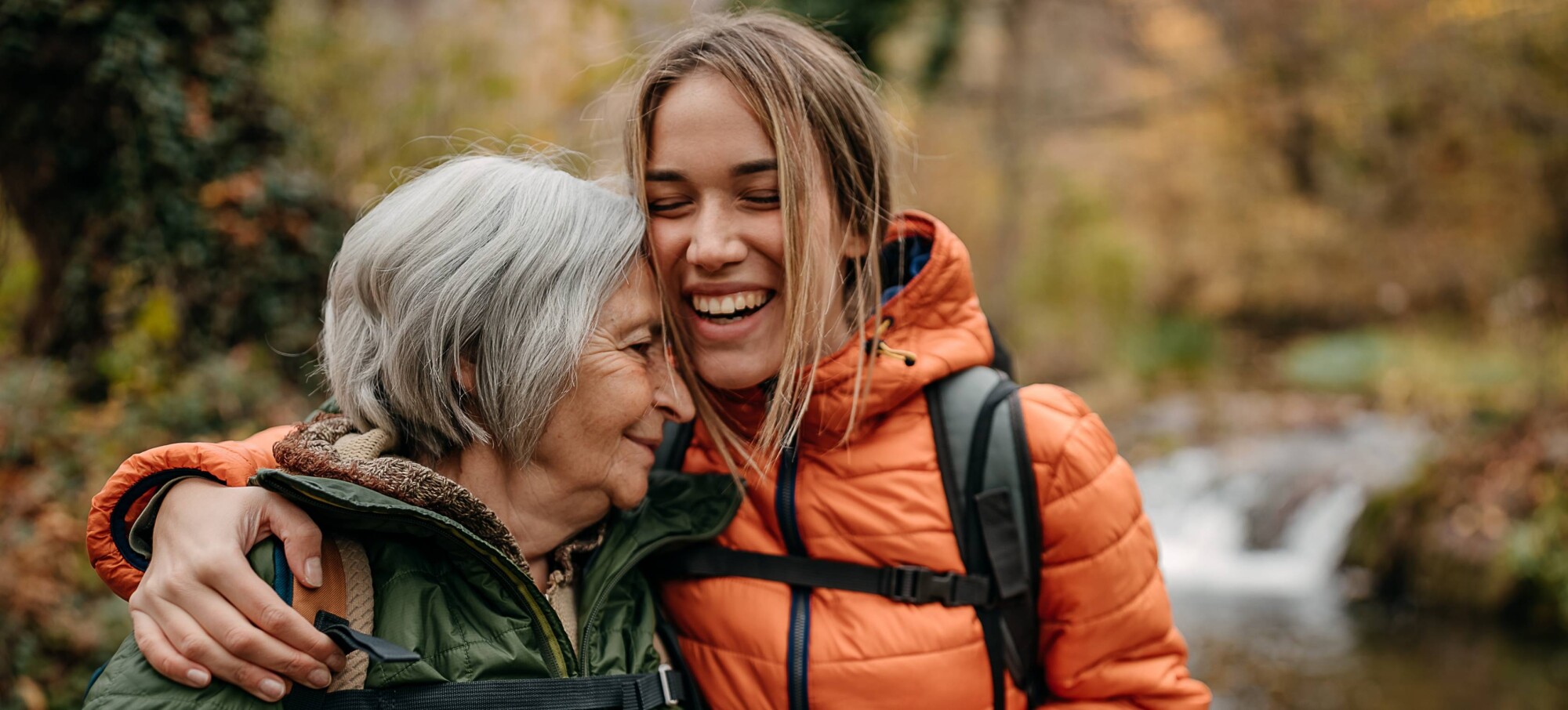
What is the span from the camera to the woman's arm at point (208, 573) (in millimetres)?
1385

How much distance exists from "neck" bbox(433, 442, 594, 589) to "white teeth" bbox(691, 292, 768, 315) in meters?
0.42

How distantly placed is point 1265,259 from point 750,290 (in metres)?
19.9

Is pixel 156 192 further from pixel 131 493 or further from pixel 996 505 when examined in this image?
pixel 996 505

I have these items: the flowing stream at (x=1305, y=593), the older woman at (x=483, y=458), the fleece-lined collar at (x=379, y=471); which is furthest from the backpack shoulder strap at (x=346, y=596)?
the flowing stream at (x=1305, y=593)

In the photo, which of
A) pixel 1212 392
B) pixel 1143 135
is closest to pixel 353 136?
pixel 1212 392

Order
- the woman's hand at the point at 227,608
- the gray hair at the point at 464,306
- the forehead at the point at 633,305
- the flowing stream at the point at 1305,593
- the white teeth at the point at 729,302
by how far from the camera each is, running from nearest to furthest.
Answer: the woman's hand at the point at 227,608 → the gray hair at the point at 464,306 → the forehead at the point at 633,305 → the white teeth at the point at 729,302 → the flowing stream at the point at 1305,593

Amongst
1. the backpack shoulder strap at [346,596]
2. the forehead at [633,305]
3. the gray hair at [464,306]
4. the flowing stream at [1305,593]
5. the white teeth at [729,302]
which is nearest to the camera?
the backpack shoulder strap at [346,596]

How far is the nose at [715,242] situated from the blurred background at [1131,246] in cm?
61

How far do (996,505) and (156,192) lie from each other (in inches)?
189

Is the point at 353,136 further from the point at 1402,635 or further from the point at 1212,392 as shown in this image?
the point at 1212,392

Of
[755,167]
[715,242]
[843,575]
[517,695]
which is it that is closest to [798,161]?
[755,167]

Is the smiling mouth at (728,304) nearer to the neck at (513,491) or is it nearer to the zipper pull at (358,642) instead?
the neck at (513,491)

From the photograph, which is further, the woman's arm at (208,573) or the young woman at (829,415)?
the young woman at (829,415)

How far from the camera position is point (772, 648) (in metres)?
1.88
